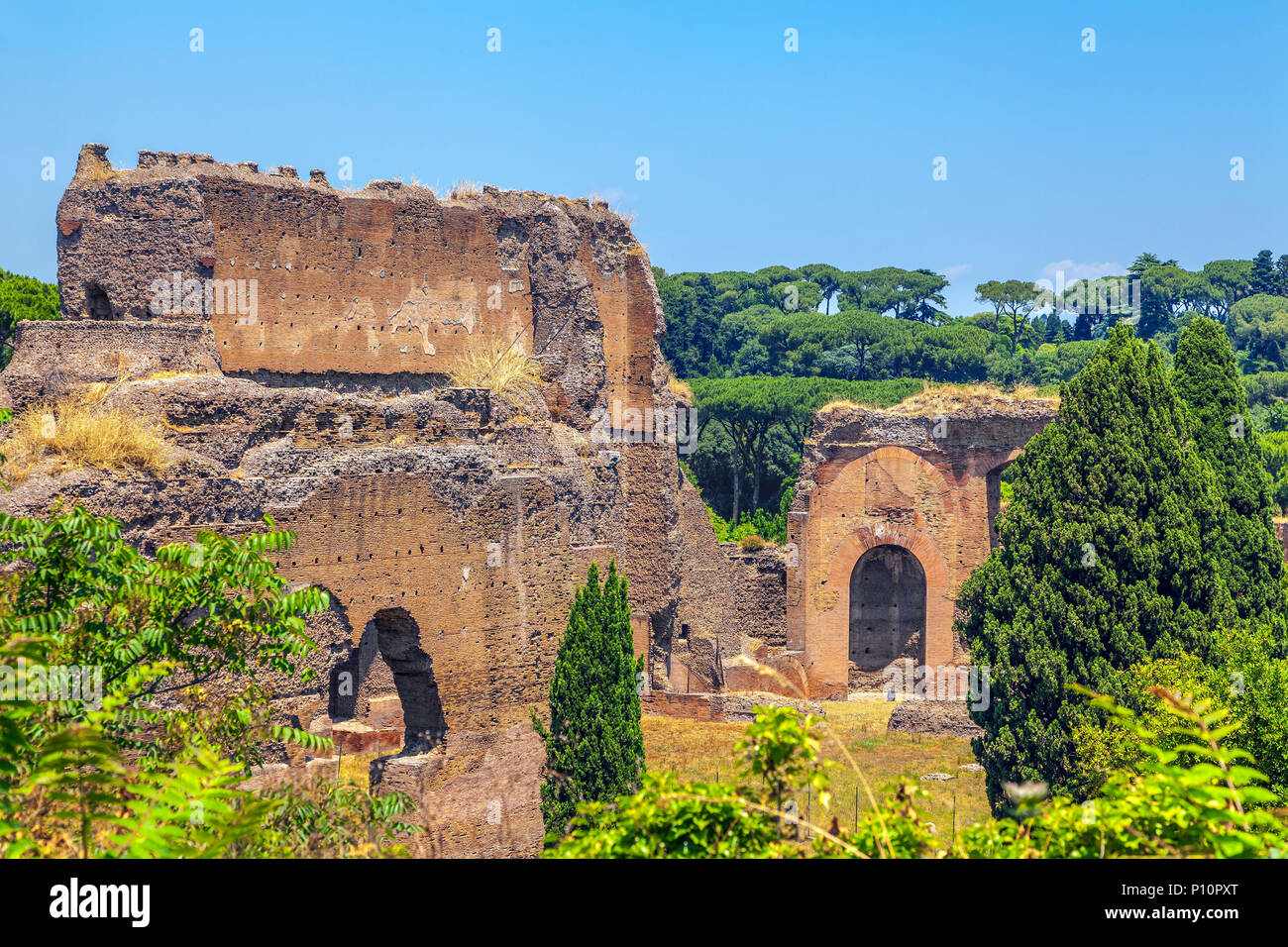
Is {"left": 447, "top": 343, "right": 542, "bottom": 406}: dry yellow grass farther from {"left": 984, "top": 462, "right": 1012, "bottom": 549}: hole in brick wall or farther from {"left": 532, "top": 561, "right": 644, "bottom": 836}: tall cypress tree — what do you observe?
{"left": 984, "top": 462, "right": 1012, "bottom": 549}: hole in brick wall

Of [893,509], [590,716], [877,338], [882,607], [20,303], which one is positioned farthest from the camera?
[877,338]

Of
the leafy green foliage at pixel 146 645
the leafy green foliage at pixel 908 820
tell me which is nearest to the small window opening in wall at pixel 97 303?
the leafy green foliage at pixel 146 645

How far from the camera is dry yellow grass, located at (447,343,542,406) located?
17969mm

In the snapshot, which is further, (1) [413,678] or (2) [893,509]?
(2) [893,509]

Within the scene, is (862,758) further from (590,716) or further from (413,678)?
(413,678)

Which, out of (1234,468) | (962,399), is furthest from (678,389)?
(1234,468)

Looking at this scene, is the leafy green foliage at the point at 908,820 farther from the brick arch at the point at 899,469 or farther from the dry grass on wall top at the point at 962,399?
the dry grass on wall top at the point at 962,399

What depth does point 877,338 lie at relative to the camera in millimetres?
59625

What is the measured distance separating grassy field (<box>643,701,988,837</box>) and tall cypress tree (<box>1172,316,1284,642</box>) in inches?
193

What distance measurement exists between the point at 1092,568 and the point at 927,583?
8.53m

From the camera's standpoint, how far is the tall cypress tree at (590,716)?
14.8 metres

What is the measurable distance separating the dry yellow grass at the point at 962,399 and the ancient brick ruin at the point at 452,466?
29 centimetres

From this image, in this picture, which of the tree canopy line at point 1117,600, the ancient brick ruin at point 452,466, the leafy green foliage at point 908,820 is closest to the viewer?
the leafy green foliage at point 908,820

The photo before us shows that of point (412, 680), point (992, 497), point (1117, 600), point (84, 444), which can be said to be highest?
point (84, 444)
